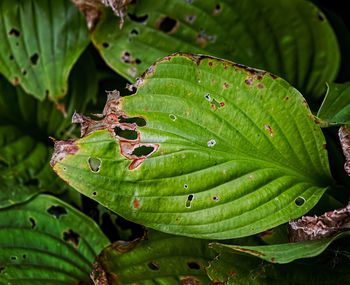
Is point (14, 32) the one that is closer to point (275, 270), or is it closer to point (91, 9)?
point (91, 9)

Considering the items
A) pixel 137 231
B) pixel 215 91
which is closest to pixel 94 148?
pixel 215 91

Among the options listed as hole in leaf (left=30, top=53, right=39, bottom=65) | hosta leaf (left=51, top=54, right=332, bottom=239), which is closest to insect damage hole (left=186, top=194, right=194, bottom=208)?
hosta leaf (left=51, top=54, right=332, bottom=239)

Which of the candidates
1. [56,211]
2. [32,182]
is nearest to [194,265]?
[56,211]

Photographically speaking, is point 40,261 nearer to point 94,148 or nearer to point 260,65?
point 94,148

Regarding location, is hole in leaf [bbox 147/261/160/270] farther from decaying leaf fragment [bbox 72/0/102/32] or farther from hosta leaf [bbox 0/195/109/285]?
decaying leaf fragment [bbox 72/0/102/32]

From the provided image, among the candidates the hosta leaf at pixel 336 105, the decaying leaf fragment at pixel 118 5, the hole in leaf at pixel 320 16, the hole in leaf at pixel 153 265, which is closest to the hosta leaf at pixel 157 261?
the hole in leaf at pixel 153 265

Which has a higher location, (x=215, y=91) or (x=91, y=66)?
(x=215, y=91)

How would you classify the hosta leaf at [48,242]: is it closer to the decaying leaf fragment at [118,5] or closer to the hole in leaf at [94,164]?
the hole in leaf at [94,164]

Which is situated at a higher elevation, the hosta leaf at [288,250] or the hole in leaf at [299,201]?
the hosta leaf at [288,250]
